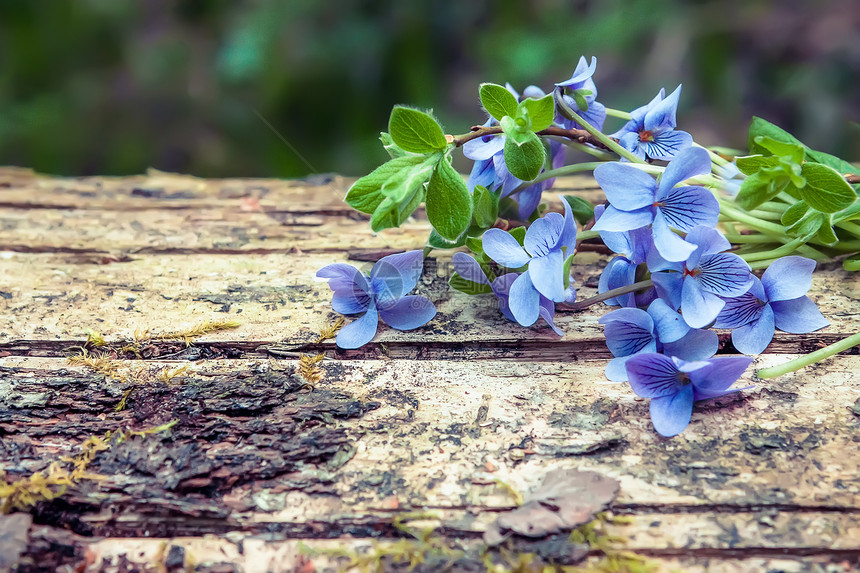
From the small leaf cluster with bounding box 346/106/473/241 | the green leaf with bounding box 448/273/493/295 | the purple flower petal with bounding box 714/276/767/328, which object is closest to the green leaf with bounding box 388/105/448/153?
the small leaf cluster with bounding box 346/106/473/241

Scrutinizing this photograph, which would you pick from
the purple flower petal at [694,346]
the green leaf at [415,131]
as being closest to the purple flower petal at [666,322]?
the purple flower petal at [694,346]

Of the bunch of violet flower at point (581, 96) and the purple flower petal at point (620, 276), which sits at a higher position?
the bunch of violet flower at point (581, 96)

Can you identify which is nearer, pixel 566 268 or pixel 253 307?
pixel 566 268

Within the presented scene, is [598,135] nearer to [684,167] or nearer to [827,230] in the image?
[684,167]

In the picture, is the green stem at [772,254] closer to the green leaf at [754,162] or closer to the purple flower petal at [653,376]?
the green leaf at [754,162]

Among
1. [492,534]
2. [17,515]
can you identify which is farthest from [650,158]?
[17,515]

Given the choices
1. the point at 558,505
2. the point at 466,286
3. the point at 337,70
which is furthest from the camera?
the point at 337,70

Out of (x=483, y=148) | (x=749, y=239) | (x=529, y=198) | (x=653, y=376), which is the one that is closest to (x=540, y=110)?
(x=483, y=148)
